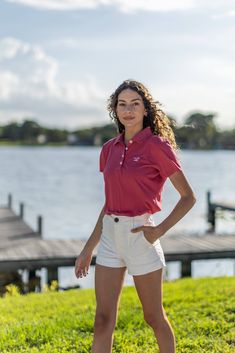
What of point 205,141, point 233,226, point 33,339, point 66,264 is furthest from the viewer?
point 205,141

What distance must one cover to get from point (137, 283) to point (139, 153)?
82 cm

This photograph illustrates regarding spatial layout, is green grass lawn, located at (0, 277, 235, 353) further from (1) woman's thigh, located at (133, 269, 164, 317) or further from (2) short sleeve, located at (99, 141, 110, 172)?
(2) short sleeve, located at (99, 141, 110, 172)

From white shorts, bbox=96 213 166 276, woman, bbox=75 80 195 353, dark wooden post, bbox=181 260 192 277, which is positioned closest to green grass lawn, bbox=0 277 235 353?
woman, bbox=75 80 195 353

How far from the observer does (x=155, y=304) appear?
13.0 ft

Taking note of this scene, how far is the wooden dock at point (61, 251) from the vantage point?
13.6 m

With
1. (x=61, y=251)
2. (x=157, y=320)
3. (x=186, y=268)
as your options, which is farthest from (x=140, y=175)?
(x=186, y=268)

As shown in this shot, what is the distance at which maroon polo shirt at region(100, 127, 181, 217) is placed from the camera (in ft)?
12.8

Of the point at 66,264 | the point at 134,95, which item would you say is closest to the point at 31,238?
the point at 66,264

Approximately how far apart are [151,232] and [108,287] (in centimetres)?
46

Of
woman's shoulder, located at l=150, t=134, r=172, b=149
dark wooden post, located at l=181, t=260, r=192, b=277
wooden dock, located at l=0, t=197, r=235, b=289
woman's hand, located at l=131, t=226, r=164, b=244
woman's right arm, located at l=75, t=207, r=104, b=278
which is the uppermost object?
woman's shoulder, located at l=150, t=134, r=172, b=149

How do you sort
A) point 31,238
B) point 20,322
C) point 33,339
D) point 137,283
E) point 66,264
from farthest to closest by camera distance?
point 31,238 → point 66,264 → point 20,322 → point 33,339 → point 137,283

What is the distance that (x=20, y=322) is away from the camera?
694cm

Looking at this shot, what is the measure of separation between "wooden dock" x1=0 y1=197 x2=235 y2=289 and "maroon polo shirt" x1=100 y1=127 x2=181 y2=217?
9150 mm

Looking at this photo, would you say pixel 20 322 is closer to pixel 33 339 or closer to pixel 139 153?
pixel 33 339
